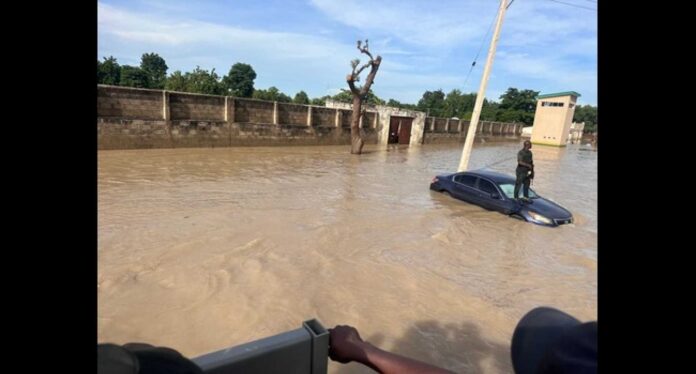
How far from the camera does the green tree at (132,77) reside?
58.4 m

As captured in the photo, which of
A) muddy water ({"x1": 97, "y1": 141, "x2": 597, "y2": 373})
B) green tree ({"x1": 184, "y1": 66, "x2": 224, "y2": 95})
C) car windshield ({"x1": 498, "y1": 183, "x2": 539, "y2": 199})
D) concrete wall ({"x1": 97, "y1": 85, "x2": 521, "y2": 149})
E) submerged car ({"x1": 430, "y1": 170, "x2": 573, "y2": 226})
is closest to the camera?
muddy water ({"x1": 97, "y1": 141, "x2": 597, "y2": 373})

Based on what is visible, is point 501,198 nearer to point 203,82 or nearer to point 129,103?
point 129,103

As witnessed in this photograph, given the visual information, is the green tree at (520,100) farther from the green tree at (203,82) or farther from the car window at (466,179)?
the car window at (466,179)

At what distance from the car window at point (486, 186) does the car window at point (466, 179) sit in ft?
0.98

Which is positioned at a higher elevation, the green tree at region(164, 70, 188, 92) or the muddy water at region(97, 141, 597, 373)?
the green tree at region(164, 70, 188, 92)

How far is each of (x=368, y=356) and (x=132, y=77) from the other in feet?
229

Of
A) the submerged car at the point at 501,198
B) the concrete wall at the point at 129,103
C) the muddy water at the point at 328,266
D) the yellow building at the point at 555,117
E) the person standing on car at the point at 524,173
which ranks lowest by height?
the muddy water at the point at 328,266

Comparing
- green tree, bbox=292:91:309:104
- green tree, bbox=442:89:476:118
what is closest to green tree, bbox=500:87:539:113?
green tree, bbox=442:89:476:118

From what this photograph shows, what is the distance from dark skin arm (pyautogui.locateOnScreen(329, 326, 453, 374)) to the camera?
1.69 metres

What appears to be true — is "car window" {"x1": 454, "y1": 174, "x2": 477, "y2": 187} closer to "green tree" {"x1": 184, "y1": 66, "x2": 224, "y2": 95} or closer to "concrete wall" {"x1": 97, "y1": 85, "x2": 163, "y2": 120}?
"concrete wall" {"x1": 97, "y1": 85, "x2": 163, "y2": 120}

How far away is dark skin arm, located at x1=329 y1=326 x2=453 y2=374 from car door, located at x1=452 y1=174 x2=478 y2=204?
35.0 ft

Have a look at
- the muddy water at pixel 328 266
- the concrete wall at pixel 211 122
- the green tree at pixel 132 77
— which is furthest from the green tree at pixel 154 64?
the muddy water at pixel 328 266

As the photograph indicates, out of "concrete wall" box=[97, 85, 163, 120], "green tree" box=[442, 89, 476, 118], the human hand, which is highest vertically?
"green tree" box=[442, 89, 476, 118]
